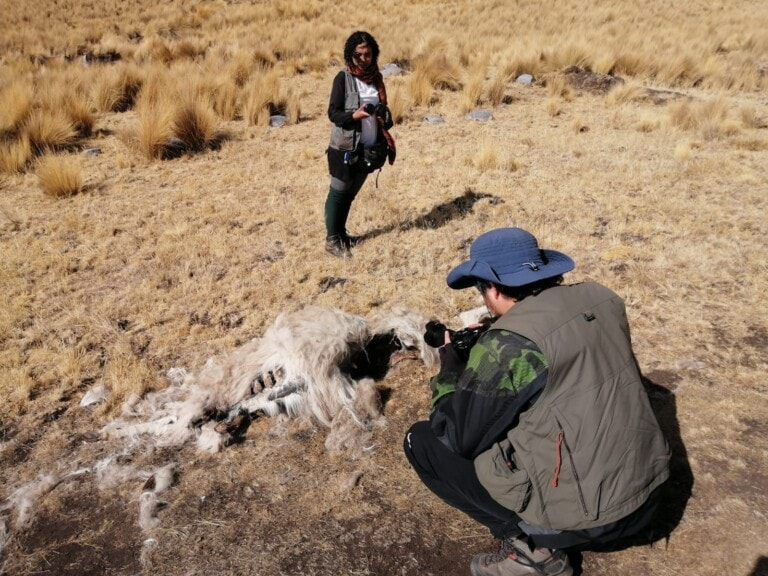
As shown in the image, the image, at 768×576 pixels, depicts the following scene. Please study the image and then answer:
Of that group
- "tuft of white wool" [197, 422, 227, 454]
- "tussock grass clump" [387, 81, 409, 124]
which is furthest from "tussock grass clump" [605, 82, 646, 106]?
"tuft of white wool" [197, 422, 227, 454]

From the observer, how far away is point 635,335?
341cm

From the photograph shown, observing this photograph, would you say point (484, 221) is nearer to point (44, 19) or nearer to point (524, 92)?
point (524, 92)

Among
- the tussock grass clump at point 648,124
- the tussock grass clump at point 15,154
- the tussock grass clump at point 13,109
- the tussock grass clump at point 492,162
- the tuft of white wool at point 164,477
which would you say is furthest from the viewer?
the tussock grass clump at point 648,124

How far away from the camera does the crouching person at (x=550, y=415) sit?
164cm

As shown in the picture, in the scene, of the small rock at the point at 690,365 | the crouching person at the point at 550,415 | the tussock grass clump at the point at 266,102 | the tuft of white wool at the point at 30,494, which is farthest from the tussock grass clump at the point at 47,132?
the small rock at the point at 690,365

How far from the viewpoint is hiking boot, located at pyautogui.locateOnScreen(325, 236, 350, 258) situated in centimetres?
434

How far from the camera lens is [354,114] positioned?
3803mm

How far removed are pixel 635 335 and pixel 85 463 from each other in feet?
10.0

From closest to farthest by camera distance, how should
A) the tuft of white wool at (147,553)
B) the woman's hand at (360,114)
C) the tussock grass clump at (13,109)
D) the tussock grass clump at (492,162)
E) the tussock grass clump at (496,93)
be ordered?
the tuft of white wool at (147,553)
the woman's hand at (360,114)
the tussock grass clump at (492,162)
the tussock grass clump at (13,109)
the tussock grass clump at (496,93)

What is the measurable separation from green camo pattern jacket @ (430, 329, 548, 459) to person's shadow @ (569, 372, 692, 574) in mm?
550

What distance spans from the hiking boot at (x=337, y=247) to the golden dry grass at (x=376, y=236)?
9 centimetres

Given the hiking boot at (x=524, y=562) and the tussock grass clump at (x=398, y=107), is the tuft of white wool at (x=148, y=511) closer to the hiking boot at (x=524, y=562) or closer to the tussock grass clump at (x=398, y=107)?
the hiking boot at (x=524, y=562)

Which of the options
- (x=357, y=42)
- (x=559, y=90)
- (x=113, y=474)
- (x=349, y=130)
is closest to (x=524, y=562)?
(x=113, y=474)

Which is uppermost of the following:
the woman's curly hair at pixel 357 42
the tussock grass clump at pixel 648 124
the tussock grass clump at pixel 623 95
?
the woman's curly hair at pixel 357 42
